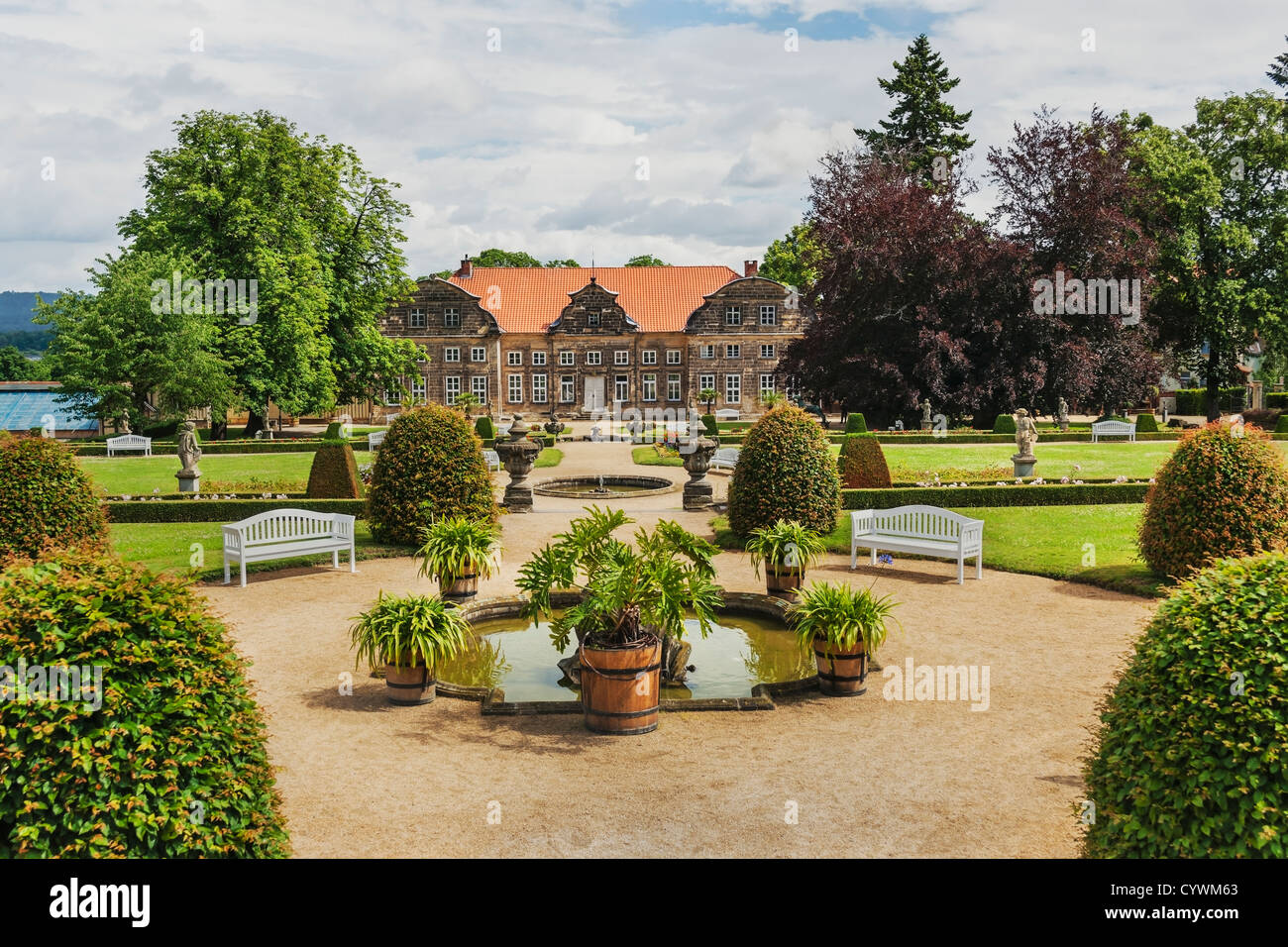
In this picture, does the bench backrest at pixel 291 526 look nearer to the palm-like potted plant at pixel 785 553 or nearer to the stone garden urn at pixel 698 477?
the palm-like potted plant at pixel 785 553

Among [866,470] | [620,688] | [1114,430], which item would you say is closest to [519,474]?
[866,470]

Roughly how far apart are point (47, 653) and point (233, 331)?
3315 cm

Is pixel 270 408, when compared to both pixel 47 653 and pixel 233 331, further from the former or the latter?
pixel 47 653

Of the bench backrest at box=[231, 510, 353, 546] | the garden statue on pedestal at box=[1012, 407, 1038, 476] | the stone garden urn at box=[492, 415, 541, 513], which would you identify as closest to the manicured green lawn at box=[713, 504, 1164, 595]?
the garden statue on pedestal at box=[1012, 407, 1038, 476]

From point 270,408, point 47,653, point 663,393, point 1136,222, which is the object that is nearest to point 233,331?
point 270,408

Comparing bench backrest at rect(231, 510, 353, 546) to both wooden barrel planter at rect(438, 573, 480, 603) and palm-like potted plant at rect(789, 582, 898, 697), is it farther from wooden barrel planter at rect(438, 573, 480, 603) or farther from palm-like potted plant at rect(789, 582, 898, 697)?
palm-like potted plant at rect(789, 582, 898, 697)

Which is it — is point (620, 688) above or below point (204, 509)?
below

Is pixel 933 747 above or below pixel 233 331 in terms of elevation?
below

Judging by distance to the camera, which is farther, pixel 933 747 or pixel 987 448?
pixel 987 448

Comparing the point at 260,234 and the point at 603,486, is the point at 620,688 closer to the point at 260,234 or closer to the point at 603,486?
the point at 603,486

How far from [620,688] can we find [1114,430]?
3015 centimetres

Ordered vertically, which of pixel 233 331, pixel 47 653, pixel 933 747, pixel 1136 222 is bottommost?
pixel 933 747

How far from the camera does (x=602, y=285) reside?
6028 centimetres

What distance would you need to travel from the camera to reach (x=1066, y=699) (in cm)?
883
